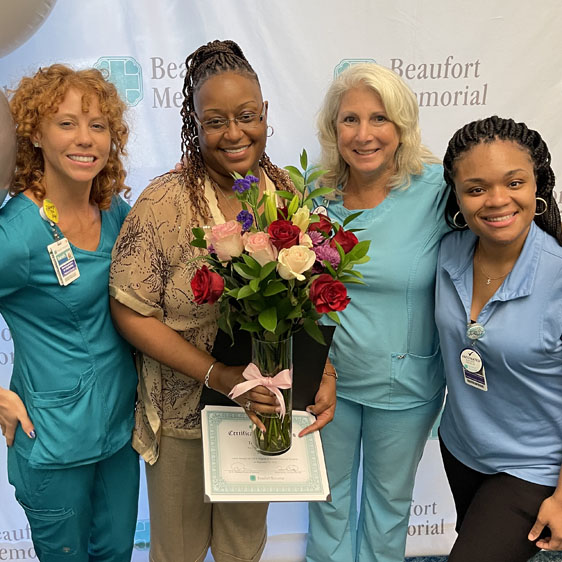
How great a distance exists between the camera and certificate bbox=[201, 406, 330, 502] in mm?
1380

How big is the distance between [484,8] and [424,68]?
283mm

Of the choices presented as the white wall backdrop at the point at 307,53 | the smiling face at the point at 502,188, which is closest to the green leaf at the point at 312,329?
the smiling face at the point at 502,188

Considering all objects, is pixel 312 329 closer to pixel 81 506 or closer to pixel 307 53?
pixel 81 506

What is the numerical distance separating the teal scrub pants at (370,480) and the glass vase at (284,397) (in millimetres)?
416

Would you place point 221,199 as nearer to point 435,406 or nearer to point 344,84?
point 344,84

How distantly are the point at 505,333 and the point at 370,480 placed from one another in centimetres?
80

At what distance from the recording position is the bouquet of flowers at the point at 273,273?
1195mm

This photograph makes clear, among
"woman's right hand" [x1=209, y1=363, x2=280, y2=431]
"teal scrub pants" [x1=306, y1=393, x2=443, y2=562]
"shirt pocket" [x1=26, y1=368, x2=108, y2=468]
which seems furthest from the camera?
"teal scrub pants" [x1=306, y1=393, x2=443, y2=562]

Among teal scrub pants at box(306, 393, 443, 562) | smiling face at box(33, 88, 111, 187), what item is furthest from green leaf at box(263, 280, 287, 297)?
teal scrub pants at box(306, 393, 443, 562)

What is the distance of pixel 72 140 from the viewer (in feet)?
4.80

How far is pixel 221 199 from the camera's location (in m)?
1.55

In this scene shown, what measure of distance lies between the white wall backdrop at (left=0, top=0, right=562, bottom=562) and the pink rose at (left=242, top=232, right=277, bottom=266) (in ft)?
3.24

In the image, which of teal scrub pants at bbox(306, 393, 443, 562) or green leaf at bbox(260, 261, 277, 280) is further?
teal scrub pants at bbox(306, 393, 443, 562)

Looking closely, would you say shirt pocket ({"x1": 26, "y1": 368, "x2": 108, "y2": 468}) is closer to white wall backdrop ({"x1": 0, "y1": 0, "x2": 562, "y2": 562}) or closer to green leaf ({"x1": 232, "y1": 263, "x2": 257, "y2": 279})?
green leaf ({"x1": 232, "y1": 263, "x2": 257, "y2": 279})
